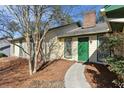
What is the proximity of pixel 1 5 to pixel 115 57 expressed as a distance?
10229mm

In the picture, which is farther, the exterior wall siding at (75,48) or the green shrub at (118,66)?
the exterior wall siding at (75,48)

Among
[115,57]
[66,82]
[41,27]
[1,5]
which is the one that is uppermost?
[1,5]

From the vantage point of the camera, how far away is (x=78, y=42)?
21781 millimetres

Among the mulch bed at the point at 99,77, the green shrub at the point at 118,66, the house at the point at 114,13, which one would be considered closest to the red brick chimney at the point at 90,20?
the mulch bed at the point at 99,77

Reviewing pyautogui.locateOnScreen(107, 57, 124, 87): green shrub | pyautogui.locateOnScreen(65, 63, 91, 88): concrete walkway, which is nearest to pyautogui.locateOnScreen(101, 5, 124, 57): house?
pyautogui.locateOnScreen(107, 57, 124, 87): green shrub

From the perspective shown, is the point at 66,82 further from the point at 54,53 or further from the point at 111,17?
the point at 54,53

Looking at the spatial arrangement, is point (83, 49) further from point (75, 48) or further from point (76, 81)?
point (76, 81)

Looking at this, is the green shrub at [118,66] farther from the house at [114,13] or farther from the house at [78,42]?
the house at [78,42]

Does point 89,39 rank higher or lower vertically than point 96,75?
higher

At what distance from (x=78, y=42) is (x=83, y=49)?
3.33 ft

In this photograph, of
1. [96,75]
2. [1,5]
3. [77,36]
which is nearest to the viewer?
[96,75]

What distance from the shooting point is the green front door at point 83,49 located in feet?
67.4
